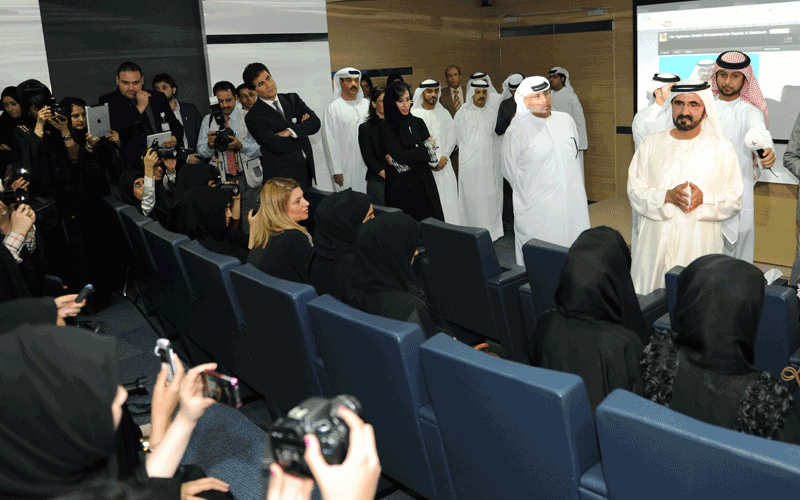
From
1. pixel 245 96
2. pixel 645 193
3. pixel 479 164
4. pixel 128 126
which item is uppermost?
pixel 245 96

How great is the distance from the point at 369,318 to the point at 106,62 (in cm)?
497

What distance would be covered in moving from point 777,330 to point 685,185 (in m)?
1.45

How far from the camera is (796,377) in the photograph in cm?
204

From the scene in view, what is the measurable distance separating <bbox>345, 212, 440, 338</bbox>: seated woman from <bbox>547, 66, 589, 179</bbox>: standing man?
213 inches

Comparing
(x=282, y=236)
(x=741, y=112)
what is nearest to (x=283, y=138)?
(x=282, y=236)

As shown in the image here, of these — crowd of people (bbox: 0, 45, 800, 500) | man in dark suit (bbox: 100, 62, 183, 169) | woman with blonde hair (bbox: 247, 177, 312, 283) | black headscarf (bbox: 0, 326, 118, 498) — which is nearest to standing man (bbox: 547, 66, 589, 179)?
crowd of people (bbox: 0, 45, 800, 500)

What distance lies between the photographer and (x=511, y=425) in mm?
1724

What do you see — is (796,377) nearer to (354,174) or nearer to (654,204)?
(654,204)

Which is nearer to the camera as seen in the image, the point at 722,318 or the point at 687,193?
the point at 722,318

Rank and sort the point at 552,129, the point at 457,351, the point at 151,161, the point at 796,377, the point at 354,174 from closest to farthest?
the point at 457,351 → the point at 796,377 → the point at 151,161 → the point at 552,129 → the point at 354,174

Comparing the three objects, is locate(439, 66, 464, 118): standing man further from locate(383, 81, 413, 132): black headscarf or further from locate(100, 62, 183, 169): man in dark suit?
locate(100, 62, 183, 169): man in dark suit

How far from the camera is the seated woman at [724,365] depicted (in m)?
1.69

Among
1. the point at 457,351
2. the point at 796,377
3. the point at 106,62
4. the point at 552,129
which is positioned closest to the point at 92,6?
the point at 106,62

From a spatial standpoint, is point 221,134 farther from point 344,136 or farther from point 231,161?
point 344,136
